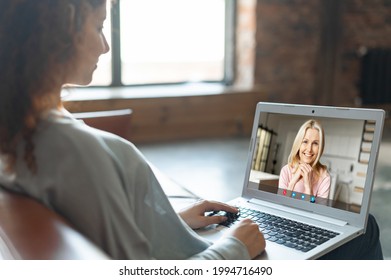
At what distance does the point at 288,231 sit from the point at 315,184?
0.37ft

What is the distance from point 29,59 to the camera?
60cm

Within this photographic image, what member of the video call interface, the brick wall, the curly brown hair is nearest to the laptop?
the video call interface

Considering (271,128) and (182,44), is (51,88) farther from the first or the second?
(182,44)

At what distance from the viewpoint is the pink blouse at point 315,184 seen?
3.05 ft

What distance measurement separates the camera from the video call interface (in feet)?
2.96

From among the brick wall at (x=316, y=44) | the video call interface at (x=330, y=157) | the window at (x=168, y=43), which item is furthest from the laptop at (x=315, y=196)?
the brick wall at (x=316, y=44)

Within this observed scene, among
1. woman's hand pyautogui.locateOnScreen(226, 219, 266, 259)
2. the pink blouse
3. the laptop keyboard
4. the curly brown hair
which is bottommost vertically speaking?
the laptop keyboard

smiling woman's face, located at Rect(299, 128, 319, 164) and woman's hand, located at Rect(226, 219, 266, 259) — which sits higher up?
smiling woman's face, located at Rect(299, 128, 319, 164)

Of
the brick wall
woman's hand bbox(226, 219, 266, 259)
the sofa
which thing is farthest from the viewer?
the brick wall

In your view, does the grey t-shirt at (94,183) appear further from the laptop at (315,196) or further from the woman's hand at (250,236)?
the laptop at (315,196)

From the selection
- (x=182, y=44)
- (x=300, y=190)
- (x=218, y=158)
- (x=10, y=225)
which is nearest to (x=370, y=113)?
(x=300, y=190)

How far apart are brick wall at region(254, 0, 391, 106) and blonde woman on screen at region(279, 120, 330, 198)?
3.51 m

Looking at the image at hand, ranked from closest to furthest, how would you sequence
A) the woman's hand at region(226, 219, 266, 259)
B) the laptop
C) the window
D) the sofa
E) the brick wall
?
the sofa < the woman's hand at region(226, 219, 266, 259) < the laptop < the window < the brick wall

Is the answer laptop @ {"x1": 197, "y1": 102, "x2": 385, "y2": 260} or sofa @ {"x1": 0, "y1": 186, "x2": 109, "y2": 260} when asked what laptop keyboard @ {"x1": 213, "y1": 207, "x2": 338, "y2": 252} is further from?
sofa @ {"x1": 0, "y1": 186, "x2": 109, "y2": 260}
